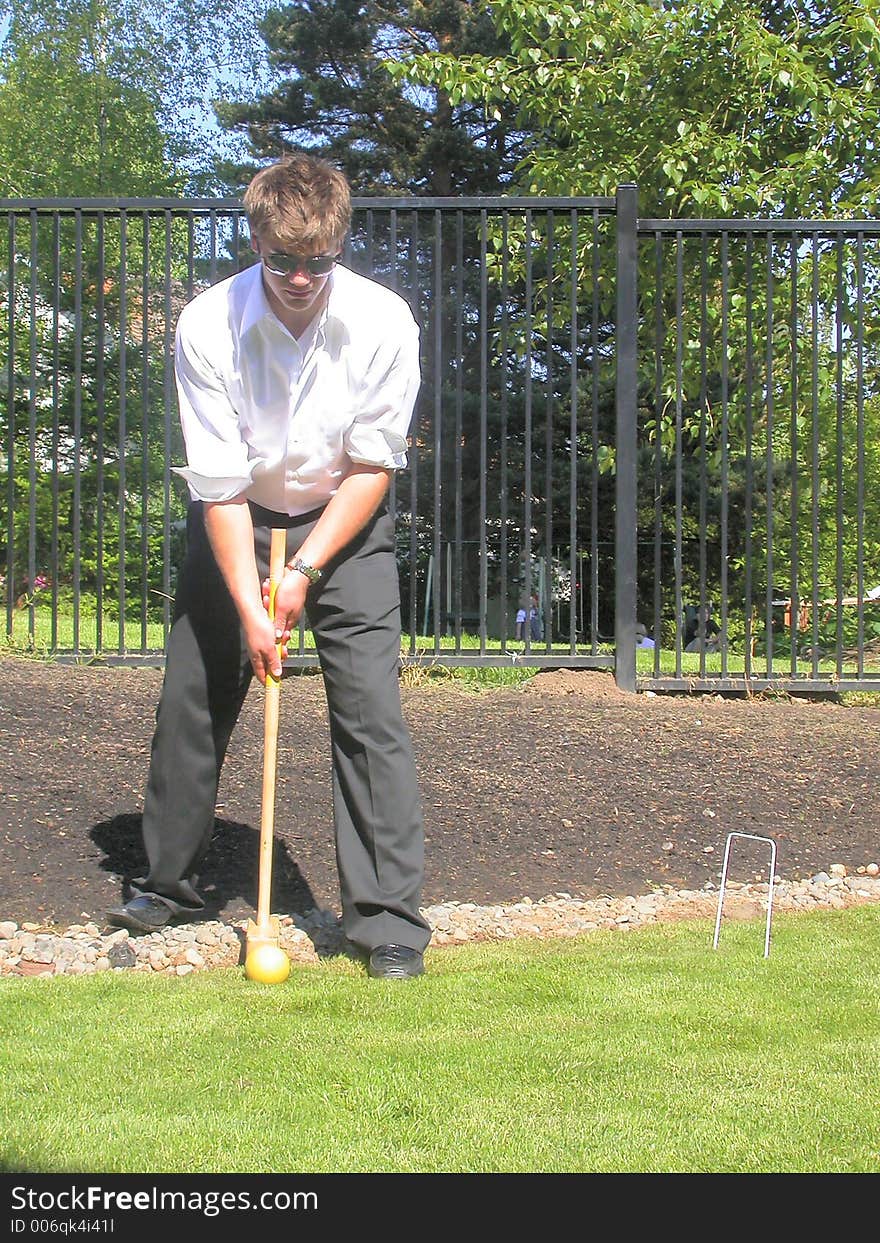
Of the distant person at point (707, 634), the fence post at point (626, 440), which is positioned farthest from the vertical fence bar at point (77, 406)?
the distant person at point (707, 634)

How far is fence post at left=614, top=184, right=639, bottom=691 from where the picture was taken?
711 cm

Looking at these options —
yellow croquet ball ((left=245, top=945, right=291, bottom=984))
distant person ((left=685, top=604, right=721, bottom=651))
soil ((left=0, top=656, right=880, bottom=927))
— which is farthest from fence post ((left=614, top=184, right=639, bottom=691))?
distant person ((left=685, top=604, right=721, bottom=651))

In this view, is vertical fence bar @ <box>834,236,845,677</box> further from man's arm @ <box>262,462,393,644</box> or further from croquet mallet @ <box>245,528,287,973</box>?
croquet mallet @ <box>245,528,287,973</box>

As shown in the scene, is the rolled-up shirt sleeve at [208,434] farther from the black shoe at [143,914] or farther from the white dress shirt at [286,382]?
the black shoe at [143,914]

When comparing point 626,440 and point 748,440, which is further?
point 748,440

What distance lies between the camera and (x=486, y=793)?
554 cm

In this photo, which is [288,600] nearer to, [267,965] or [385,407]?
[385,407]

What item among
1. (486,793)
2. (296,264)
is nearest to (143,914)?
(486,793)

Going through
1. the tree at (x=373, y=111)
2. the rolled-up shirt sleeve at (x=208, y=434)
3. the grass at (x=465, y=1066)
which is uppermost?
the tree at (x=373, y=111)

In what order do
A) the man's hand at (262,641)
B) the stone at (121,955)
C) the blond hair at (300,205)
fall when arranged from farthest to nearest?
the stone at (121,955) → the man's hand at (262,641) → the blond hair at (300,205)

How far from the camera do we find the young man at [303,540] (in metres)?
3.79

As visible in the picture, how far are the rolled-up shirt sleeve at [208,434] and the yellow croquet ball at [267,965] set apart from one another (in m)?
1.31

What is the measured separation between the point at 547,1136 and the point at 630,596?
15.6 ft

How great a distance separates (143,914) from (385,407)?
1.76 m
